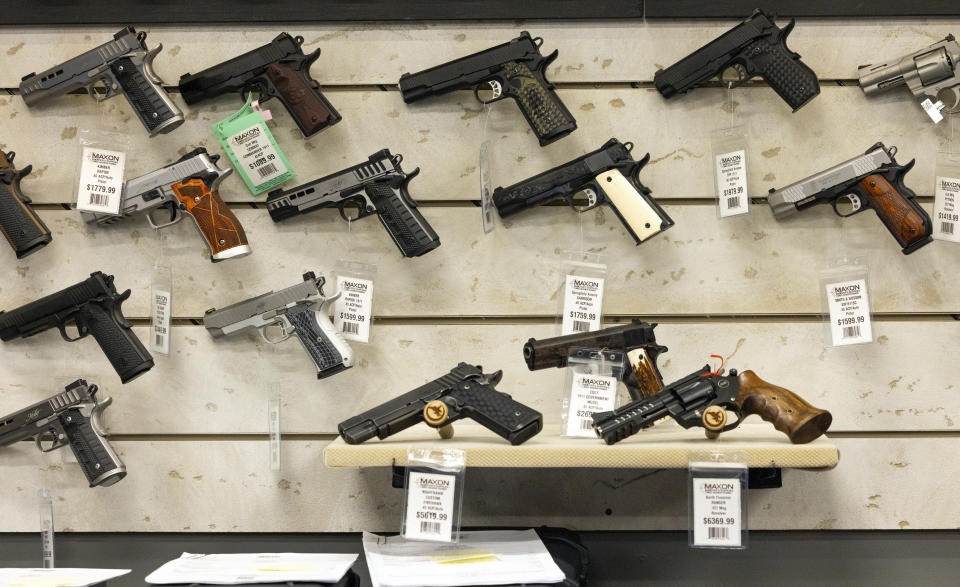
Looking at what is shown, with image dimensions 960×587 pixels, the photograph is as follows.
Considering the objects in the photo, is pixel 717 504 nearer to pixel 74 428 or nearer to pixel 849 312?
pixel 849 312

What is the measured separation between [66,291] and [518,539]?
1.64 metres

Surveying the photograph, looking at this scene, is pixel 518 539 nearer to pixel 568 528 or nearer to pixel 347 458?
pixel 568 528

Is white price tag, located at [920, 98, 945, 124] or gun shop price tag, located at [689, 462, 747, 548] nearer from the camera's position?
gun shop price tag, located at [689, 462, 747, 548]

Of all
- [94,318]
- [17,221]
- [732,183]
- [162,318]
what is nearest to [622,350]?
[732,183]

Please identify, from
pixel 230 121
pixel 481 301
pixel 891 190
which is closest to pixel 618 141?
pixel 481 301

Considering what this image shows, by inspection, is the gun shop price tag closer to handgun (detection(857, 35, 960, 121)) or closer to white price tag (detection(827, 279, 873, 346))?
white price tag (detection(827, 279, 873, 346))

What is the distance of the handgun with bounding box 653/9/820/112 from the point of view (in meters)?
2.51

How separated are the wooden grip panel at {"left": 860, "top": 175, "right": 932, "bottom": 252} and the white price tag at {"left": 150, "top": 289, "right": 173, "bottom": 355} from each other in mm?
2269

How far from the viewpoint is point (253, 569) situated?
2146 millimetres

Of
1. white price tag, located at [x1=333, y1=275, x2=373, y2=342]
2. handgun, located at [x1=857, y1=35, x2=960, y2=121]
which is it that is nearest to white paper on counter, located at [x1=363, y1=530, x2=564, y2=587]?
white price tag, located at [x1=333, y1=275, x2=373, y2=342]

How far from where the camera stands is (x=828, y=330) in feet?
8.61

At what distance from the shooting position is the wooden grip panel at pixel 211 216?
8.37 feet

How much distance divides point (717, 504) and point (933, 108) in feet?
5.05

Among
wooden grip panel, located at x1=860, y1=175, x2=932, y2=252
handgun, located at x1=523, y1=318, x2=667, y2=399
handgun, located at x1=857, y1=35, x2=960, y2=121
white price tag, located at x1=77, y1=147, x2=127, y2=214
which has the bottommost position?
handgun, located at x1=523, y1=318, x2=667, y2=399
